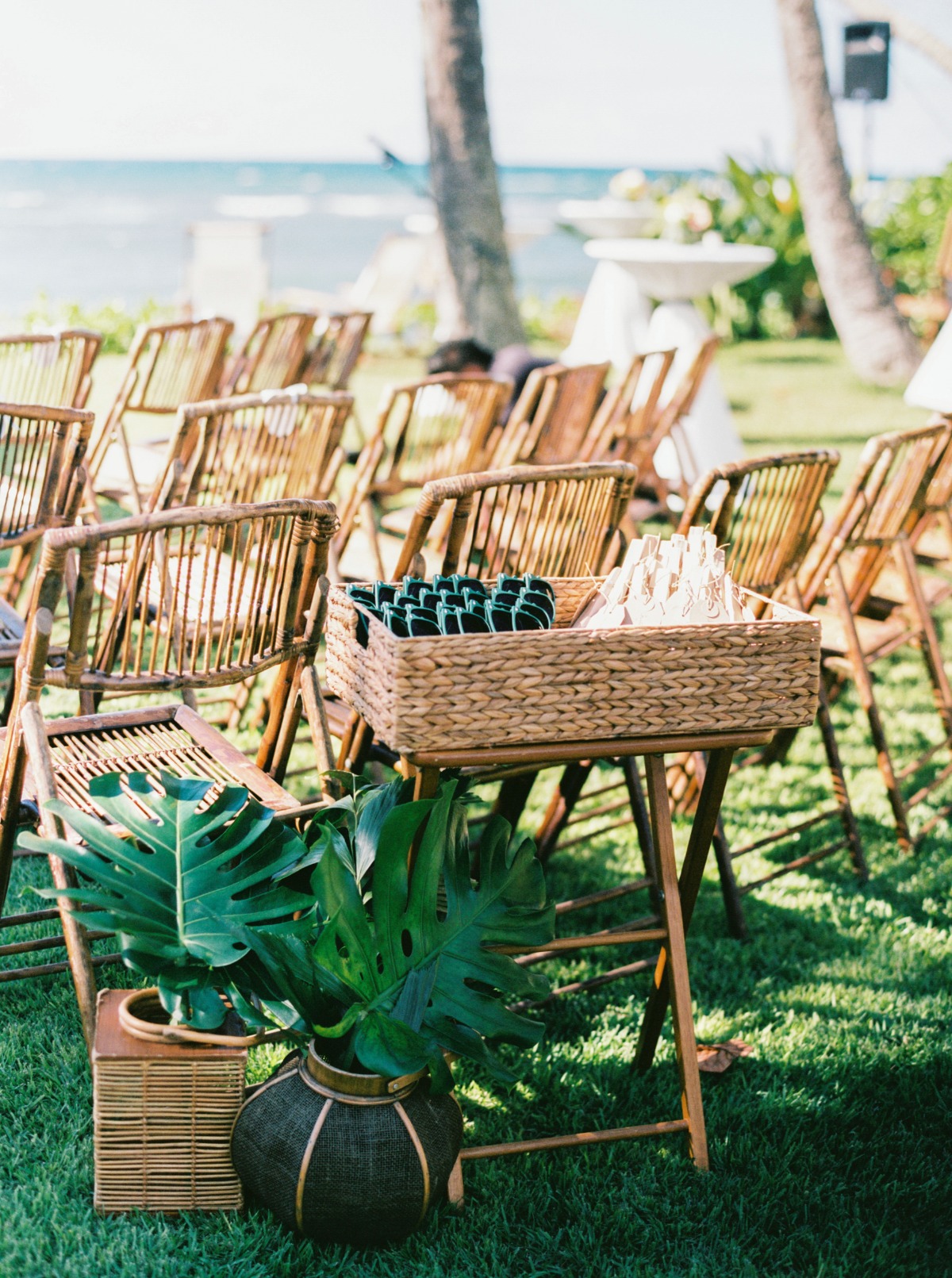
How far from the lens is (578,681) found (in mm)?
1738

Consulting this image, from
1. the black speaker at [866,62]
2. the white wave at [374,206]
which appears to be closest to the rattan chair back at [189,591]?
the black speaker at [866,62]

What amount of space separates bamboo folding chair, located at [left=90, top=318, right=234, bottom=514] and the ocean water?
653 cm

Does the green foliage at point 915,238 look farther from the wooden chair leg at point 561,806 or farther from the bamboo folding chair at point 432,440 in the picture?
the wooden chair leg at point 561,806

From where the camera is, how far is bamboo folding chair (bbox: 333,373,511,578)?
375 centimetres

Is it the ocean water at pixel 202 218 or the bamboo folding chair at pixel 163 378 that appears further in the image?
the ocean water at pixel 202 218

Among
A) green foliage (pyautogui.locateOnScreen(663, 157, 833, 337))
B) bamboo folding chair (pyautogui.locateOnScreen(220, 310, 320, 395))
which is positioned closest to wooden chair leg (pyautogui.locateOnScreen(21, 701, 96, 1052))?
bamboo folding chair (pyautogui.locateOnScreen(220, 310, 320, 395))

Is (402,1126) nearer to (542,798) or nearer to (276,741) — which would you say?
(276,741)

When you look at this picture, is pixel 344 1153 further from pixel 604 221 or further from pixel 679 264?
pixel 604 221

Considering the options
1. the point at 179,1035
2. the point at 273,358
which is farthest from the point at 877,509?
the point at 273,358

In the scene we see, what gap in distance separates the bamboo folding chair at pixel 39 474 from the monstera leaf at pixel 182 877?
81 centimetres

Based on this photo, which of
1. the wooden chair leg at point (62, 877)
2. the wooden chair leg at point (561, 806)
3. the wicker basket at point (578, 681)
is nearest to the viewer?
the wicker basket at point (578, 681)

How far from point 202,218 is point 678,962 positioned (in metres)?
46.1

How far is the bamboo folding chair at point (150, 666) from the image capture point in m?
1.87

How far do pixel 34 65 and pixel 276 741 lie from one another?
67619 millimetres
